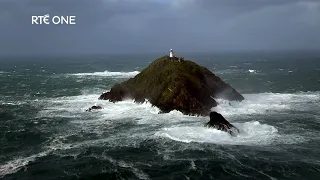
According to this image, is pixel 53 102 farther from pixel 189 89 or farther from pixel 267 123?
pixel 267 123

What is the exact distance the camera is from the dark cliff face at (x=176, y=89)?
193 ft

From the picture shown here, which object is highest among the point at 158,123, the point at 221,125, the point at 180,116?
the point at 221,125

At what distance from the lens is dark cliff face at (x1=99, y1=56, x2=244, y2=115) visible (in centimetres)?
5881

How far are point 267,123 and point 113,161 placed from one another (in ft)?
81.1

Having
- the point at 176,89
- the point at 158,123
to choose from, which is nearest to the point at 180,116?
the point at 158,123

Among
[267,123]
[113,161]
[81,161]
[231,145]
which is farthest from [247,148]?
[81,161]

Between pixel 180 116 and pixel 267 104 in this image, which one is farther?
pixel 267 104

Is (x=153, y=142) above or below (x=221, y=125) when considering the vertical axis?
below

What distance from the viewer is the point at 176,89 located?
60062 millimetres

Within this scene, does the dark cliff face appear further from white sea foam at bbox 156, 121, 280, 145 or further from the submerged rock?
white sea foam at bbox 156, 121, 280, 145

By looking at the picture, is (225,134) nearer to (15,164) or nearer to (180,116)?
(180,116)

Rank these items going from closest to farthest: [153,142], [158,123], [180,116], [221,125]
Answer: [153,142]
[221,125]
[158,123]
[180,116]

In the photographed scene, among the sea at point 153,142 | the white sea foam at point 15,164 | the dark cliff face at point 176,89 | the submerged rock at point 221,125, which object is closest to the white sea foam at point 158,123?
the white sea foam at point 15,164

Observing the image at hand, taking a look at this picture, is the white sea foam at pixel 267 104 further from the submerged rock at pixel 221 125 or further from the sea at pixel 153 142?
the submerged rock at pixel 221 125
